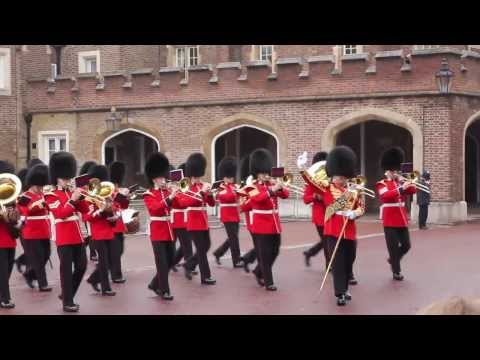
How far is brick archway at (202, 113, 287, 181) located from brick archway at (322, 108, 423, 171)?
4.23 ft

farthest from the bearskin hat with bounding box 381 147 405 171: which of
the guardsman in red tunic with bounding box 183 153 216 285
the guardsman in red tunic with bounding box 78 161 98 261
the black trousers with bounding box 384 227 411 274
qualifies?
the guardsman in red tunic with bounding box 78 161 98 261

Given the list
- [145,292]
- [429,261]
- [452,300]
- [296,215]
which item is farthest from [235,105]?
[452,300]

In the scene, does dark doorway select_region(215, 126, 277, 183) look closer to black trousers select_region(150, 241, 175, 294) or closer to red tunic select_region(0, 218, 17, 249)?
black trousers select_region(150, 241, 175, 294)

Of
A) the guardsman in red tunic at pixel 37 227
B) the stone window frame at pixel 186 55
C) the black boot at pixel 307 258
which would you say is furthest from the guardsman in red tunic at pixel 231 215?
the stone window frame at pixel 186 55

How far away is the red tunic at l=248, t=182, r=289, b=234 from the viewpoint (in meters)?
9.95

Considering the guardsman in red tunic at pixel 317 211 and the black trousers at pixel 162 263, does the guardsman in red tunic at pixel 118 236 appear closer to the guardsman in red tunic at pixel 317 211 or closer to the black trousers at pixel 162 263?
the black trousers at pixel 162 263

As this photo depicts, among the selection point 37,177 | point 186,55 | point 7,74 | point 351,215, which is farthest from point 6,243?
point 186,55

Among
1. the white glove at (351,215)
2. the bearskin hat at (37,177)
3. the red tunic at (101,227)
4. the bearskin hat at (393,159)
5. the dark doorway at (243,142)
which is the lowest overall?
the red tunic at (101,227)

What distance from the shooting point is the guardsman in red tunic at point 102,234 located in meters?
9.67

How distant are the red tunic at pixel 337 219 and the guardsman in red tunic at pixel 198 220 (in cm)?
218

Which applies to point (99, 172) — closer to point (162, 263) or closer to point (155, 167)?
point (155, 167)

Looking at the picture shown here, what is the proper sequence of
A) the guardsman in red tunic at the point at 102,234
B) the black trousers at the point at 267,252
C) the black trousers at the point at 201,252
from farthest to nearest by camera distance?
the black trousers at the point at 201,252 → the black trousers at the point at 267,252 → the guardsman in red tunic at the point at 102,234

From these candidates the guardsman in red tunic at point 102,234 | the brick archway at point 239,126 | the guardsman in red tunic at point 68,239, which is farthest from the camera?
the brick archway at point 239,126

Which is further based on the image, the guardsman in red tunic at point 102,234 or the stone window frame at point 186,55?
the stone window frame at point 186,55
